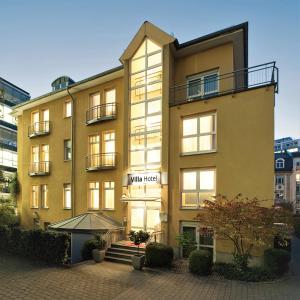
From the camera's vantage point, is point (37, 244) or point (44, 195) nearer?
point (37, 244)

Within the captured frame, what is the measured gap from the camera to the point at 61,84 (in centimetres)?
2770

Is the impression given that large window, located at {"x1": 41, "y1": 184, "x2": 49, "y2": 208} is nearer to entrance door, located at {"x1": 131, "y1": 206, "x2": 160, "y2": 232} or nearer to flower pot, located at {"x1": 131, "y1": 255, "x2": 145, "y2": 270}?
entrance door, located at {"x1": 131, "y1": 206, "x2": 160, "y2": 232}

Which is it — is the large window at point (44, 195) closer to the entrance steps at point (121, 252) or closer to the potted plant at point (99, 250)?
the potted plant at point (99, 250)

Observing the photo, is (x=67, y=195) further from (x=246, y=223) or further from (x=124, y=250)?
(x=246, y=223)

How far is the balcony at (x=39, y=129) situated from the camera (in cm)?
2452

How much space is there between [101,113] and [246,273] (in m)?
14.5

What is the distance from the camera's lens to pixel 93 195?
21.1 m

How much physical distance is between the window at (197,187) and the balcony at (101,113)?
24.4ft

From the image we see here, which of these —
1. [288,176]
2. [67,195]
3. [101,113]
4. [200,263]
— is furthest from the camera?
[288,176]

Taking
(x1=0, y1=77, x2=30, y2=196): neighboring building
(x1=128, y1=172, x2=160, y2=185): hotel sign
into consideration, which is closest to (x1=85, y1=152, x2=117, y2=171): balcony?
(x1=128, y1=172, x2=160, y2=185): hotel sign

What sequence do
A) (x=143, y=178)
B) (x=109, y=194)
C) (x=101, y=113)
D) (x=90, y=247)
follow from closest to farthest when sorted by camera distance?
(x=90, y=247) < (x=143, y=178) < (x=109, y=194) < (x=101, y=113)

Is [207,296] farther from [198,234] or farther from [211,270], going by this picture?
[198,234]

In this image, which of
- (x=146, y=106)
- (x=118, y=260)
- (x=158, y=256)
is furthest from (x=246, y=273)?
(x=146, y=106)

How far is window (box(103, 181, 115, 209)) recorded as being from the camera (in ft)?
65.0
